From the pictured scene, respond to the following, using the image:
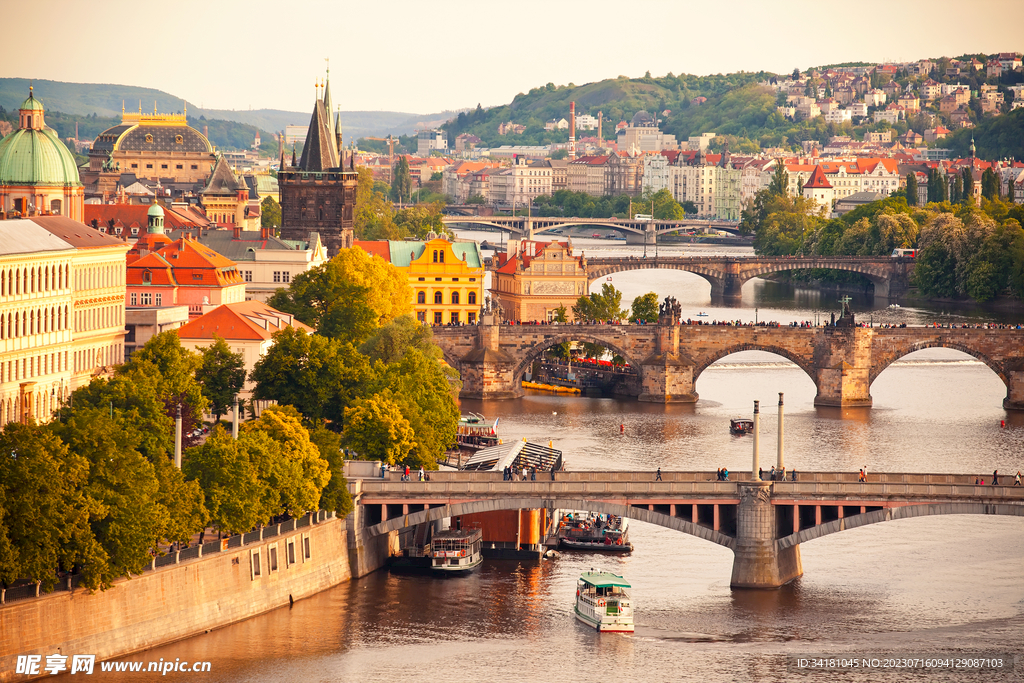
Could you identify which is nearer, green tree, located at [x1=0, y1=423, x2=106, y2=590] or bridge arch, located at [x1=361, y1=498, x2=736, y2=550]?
green tree, located at [x1=0, y1=423, x2=106, y2=590]

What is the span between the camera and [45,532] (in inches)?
1719

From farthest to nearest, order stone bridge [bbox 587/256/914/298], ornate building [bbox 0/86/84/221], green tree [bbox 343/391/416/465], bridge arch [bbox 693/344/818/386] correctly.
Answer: stone bridge [bbox 587/256/914/298] → bridge arch [bbox 693/344/818/386] → ornate building [bbox 0/86/84/221] → green tree [bbox 343/391/416/465]

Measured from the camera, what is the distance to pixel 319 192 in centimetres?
10912

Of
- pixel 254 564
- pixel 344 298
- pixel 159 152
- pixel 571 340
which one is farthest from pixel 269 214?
pixel 254 564

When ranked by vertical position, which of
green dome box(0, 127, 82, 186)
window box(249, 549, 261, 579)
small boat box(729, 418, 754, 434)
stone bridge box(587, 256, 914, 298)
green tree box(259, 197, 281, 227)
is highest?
green dome box(0, 127, 82, 186)

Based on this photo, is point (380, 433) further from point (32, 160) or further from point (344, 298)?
point (32, 160)

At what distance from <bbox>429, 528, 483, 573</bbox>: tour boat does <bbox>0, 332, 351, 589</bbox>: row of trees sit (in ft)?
12.5

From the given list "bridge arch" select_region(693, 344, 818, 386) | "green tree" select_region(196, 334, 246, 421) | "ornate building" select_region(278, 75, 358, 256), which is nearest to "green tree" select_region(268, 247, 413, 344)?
"ornate building" select_region(278, 75, 358, 256)

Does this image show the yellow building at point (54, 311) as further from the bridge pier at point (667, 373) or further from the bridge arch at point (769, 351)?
the bridge arch at point (769, 351)

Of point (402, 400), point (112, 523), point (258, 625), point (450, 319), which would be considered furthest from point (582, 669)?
point (450, 319)

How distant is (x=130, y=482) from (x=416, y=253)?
2527 inches

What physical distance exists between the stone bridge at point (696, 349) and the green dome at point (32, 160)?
19321 mm

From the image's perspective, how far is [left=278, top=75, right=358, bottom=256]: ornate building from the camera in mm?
108938

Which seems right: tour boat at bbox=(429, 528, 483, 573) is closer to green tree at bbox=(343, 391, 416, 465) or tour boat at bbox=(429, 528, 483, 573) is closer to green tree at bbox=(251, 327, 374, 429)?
green tree at bbox=(343, 391, 416, 465)
